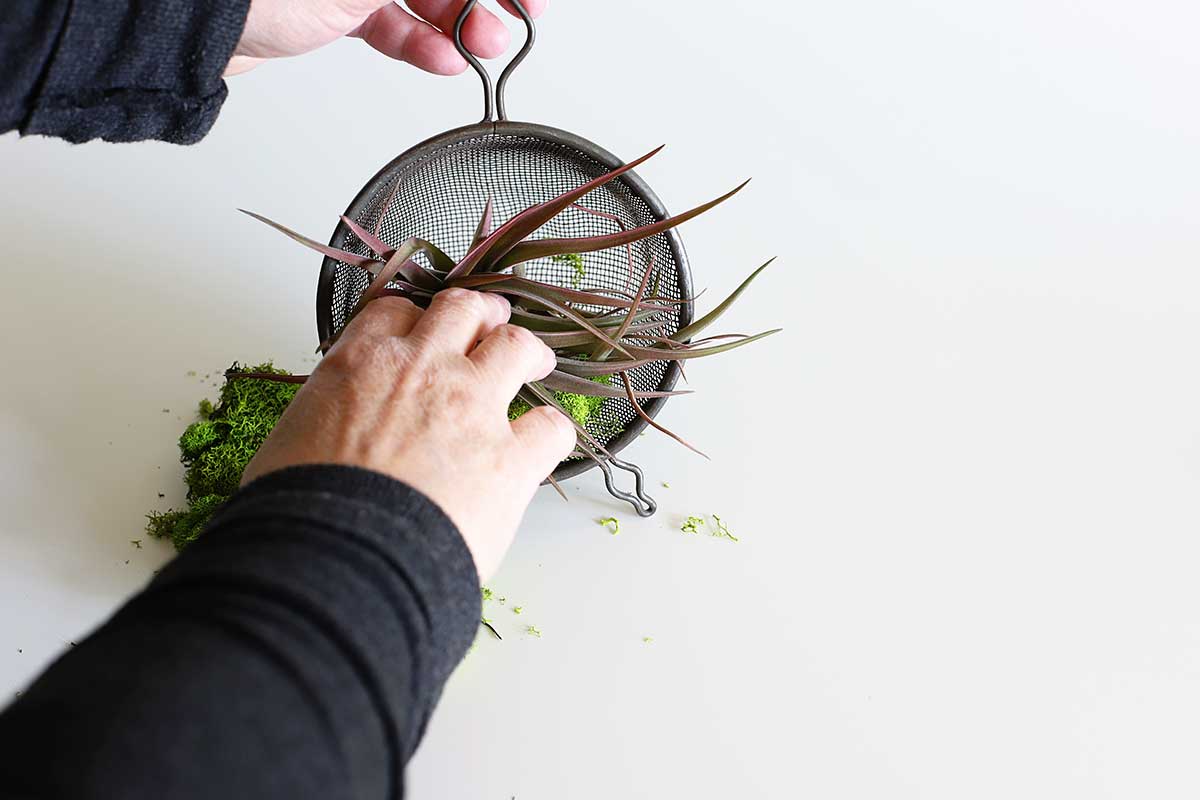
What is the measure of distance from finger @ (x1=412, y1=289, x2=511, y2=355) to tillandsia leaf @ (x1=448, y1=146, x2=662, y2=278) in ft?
0.32

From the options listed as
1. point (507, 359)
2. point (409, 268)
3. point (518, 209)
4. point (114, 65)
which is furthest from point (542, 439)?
point (518, 209)

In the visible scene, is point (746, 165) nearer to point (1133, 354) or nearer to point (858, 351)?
point (858, 351)

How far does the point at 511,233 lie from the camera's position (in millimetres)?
913

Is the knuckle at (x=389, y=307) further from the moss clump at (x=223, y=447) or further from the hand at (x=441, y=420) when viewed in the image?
the moss clump at (x=223, y=447)

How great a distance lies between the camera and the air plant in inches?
34.6

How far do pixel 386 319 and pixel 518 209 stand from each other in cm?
41

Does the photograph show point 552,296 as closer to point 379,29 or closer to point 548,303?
point 548,303

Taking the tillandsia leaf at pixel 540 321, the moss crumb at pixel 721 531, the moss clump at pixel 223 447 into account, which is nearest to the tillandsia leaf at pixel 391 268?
the tillandsia leaf at pixel 540 321

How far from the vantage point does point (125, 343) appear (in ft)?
3.91

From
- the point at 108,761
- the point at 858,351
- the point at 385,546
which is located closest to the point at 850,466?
the point at 858,351

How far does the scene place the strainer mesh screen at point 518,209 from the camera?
105 centimetres

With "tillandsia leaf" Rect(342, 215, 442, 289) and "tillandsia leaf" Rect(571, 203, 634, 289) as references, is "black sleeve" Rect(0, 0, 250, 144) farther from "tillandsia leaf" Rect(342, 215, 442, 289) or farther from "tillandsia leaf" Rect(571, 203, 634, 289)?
"tillandsia leaf" Rect(571, 203, 634, 289)

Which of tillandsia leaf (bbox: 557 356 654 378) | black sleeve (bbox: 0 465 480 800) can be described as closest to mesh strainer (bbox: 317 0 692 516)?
tillandsia leaf (bbox: 557 356 654 378)

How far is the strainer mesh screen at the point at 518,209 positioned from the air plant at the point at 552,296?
0.26ft
